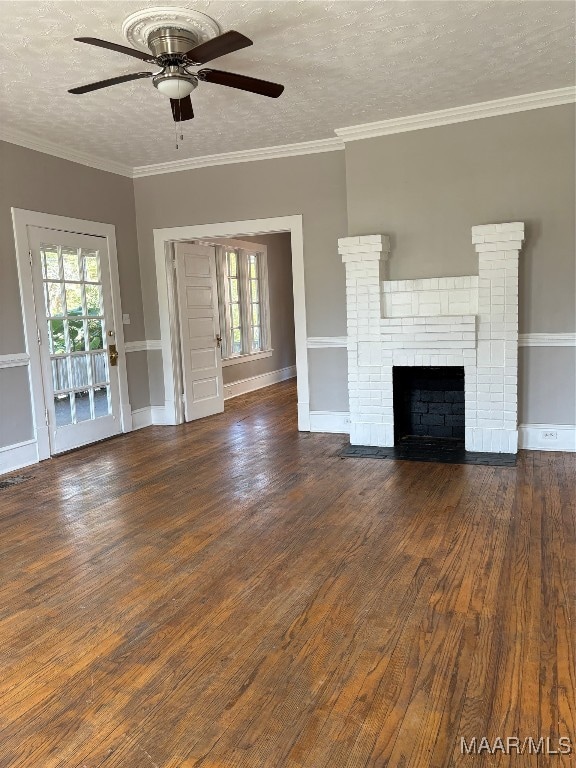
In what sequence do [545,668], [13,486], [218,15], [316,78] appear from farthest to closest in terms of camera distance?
[13,486] → [316,78] → [218,15] → [545,668]

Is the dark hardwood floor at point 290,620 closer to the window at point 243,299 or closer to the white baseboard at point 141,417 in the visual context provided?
the white baseboard at point 141,417

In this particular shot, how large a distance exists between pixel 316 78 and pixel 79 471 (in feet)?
11.4

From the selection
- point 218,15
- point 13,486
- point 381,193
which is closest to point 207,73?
point 218,15

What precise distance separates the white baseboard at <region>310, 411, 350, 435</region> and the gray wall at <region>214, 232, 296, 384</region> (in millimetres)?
3311

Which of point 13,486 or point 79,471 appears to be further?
point 79,471

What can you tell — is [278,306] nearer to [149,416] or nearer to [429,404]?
[149,416]

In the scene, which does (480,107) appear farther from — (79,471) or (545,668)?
(79,471)

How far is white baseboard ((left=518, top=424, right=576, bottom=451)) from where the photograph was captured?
4.55 meters

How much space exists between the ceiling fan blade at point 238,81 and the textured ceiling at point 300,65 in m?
0.28

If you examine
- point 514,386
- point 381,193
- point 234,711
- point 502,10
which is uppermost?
point 502,10

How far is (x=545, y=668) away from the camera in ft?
6.29

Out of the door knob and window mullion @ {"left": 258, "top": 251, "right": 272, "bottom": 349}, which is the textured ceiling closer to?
the door knob

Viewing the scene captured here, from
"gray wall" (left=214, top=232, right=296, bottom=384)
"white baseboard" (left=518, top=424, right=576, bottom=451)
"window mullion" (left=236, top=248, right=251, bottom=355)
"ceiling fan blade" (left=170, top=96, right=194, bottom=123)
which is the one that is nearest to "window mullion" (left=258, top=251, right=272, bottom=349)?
"gray wall" (left=214, top=232, right=296, bottom=384)

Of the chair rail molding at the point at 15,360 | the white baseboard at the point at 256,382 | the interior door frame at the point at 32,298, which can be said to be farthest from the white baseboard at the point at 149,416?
the white baseboard at the point at 256,382
